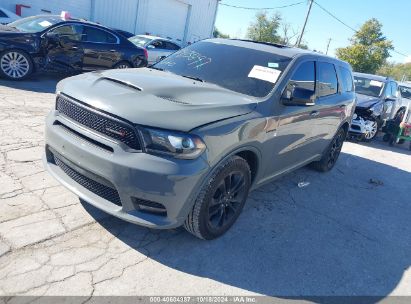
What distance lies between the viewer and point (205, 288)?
280cm

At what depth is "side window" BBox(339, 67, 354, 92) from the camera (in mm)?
5904

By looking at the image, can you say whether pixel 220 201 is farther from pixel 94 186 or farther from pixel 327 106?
pixel 327 106

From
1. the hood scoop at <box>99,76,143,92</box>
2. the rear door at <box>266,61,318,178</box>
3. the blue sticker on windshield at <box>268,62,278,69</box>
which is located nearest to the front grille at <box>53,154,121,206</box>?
the hood scoop at <box>99,76,143,92</box>

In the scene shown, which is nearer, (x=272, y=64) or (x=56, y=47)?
(x=272, y=64)

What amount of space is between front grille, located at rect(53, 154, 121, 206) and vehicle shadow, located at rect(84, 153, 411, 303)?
0.49 meters

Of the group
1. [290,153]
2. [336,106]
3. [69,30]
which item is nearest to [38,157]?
[290,153]

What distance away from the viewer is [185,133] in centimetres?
273

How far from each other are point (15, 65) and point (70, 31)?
5.19ft

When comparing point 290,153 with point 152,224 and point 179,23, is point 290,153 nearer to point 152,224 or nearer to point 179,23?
point 152,224

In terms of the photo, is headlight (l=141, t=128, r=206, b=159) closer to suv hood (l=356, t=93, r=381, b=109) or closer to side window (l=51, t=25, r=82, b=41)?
side window (l=51, t=25, r=82, b=41)

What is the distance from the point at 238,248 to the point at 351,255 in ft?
4.03

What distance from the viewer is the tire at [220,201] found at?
9.93ft

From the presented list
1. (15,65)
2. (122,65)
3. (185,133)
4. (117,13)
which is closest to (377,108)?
(122,65)

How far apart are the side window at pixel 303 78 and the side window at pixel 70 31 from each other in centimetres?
661
